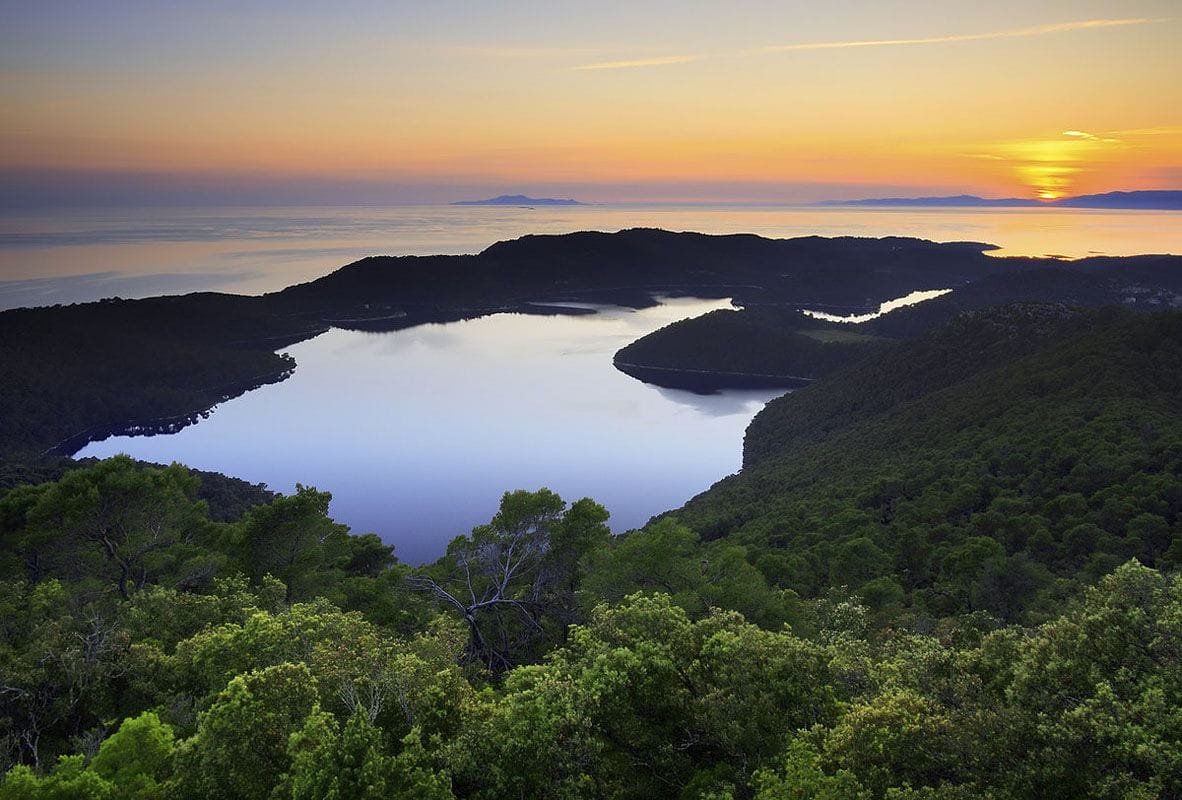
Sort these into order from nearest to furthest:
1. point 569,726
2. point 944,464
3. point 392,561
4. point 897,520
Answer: point 569,726 < point 392,561 < point 897,520 < point 944,464

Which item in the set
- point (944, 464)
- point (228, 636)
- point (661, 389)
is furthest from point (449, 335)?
point (228, 636)

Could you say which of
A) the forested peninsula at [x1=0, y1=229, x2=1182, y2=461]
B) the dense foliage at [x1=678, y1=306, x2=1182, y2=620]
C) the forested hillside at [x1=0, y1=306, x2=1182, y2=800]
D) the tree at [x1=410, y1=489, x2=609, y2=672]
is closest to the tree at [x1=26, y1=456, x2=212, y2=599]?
the forested hillside at [x1=0, y1=306, x2=1182, y2=800]

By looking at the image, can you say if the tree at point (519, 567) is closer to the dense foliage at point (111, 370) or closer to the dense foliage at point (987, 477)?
the dense foliage at point (987, 477)

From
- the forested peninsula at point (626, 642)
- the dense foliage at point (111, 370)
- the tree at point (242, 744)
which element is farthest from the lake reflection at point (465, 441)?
the tree at point (242, 744)

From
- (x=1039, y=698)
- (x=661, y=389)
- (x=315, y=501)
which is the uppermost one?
(x=1039, y=698)

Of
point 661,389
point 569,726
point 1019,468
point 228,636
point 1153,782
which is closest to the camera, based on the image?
point 1153,782

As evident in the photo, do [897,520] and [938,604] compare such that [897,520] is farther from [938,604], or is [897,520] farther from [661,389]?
[661,389]

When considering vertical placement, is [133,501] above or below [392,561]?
above
